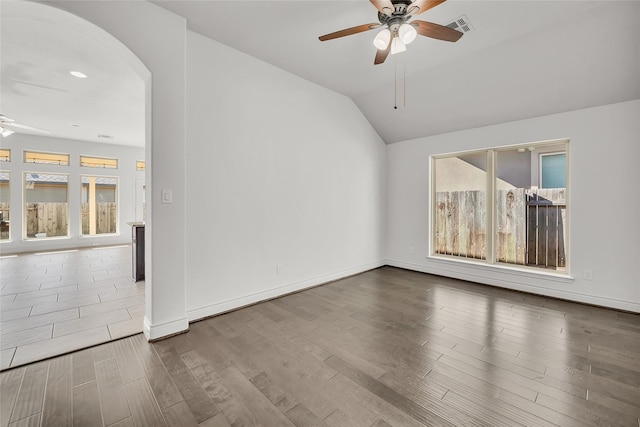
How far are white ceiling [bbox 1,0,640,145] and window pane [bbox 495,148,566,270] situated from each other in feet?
2.32

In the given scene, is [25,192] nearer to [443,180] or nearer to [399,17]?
[399,17]

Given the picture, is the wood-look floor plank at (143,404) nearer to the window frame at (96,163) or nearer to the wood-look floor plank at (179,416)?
the wood-look floor plank at (179,416)

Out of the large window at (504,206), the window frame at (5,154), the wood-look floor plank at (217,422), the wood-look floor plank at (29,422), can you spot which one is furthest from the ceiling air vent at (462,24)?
the window frame at (5,154)

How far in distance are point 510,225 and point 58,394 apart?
17.3 ft

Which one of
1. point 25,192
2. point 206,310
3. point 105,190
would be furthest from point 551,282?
point 25,192

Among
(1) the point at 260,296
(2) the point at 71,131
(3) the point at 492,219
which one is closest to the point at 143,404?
(1) the point at 260,296

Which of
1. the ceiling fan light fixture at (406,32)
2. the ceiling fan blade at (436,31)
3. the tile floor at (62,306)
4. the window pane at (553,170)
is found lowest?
the tile floor at (62,306)

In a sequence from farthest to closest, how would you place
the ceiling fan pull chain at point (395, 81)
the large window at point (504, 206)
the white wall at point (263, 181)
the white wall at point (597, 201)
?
the large window at point (504, 206)
the ceiling fan pull chain at point (395, 81)
the white wall at point (597, 201)
the white wall at point (263, 181)

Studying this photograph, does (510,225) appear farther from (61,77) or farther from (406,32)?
(61,77)

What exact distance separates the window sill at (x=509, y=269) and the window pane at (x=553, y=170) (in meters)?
1.20

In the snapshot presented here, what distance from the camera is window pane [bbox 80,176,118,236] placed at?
299 inches

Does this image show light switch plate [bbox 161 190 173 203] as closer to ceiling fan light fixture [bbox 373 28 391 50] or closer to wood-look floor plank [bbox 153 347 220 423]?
wood-look floor plank [bbox 153 347 220 423]

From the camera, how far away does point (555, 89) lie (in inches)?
129

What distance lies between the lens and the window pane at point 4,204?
6.54 meters
